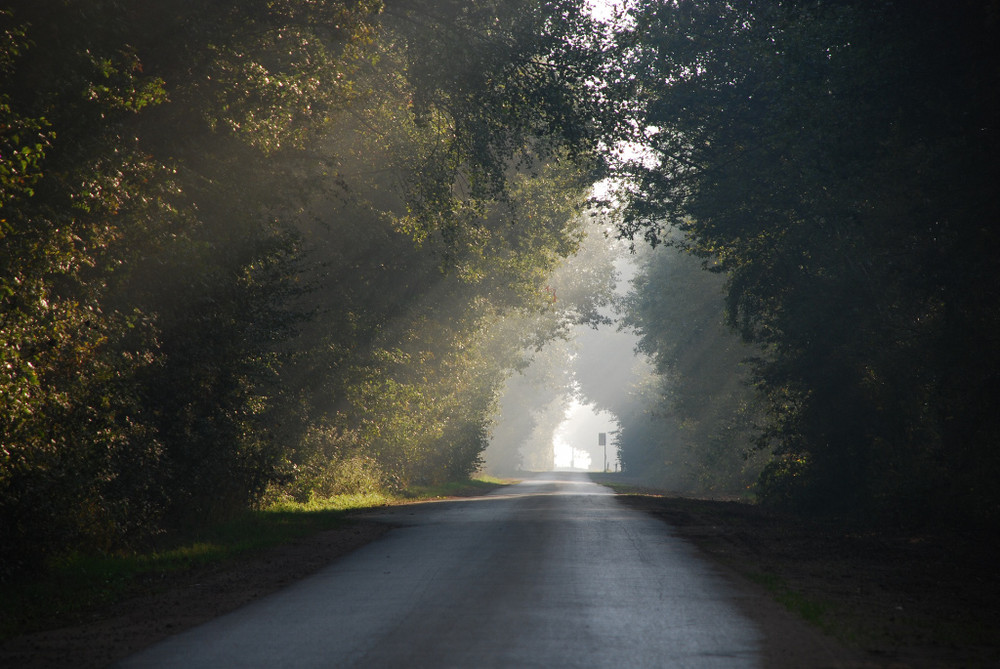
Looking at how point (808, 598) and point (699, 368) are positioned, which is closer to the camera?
point (808, 598)

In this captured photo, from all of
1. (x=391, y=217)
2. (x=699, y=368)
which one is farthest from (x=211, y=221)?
(x=699, y=368)

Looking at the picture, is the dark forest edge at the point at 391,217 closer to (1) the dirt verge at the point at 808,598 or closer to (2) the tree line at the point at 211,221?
(2) the tree line at the point at 211,221

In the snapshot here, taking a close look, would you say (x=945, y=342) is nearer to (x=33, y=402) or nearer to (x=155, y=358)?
(x=155, y=358)

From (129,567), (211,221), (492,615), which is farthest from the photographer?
(211,221)

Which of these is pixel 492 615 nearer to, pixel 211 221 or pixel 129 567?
pixel 129 567

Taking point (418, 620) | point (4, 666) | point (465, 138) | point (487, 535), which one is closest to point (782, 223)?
point (465, 138)

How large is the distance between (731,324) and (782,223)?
15.3ft

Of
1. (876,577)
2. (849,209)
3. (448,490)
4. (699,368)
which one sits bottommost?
(876,577)

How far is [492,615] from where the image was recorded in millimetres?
7707

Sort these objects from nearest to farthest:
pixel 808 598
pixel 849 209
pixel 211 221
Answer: pixel 808 598
pixel 211 221
pixel 849 209

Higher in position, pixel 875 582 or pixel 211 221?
pixel 211 221

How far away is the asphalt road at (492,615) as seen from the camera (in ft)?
20.5

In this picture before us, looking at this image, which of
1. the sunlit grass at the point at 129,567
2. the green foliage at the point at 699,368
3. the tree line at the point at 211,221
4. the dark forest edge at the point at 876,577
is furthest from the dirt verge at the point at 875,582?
the green foliage at the point at 699,368

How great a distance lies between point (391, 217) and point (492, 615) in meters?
17.9
